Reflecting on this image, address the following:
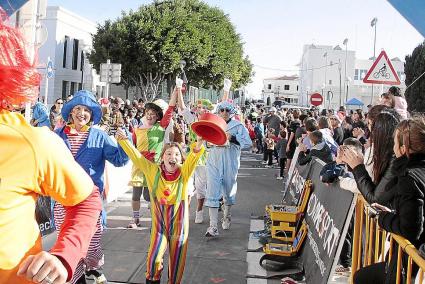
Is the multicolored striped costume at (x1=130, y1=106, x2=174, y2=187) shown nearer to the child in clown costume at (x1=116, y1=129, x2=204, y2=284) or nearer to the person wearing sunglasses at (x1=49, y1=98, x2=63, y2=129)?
the child in clown costume at (x1=116, y1=129, x2=204, y2=284)

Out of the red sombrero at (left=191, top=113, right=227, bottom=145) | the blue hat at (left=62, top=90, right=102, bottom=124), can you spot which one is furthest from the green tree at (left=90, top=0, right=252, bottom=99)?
the blue hat at (left=62, top=90, right=102, bottom=124)

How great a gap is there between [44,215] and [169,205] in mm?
1592

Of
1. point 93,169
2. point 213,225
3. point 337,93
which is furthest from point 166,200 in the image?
point 337,93

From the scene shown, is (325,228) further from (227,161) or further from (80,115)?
(227,161)

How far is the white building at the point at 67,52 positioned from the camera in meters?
37.6

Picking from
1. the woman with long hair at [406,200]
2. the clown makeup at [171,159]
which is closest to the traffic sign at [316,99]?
the clown makeup at [171,159]

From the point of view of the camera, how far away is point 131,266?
573 centimetres

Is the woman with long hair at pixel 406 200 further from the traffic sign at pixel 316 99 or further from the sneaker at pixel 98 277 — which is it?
the traffic sign at pixel 316 99

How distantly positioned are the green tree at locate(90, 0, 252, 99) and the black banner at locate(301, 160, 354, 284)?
2960 cm

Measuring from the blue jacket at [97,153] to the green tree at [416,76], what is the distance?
3194 cm

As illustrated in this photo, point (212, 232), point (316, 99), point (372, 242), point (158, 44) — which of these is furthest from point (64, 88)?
point (372, 242)

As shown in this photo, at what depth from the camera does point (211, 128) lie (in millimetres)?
5469

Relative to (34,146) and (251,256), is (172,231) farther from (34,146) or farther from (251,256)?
(34,146)

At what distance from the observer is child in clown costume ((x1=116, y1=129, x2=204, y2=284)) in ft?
14.6
